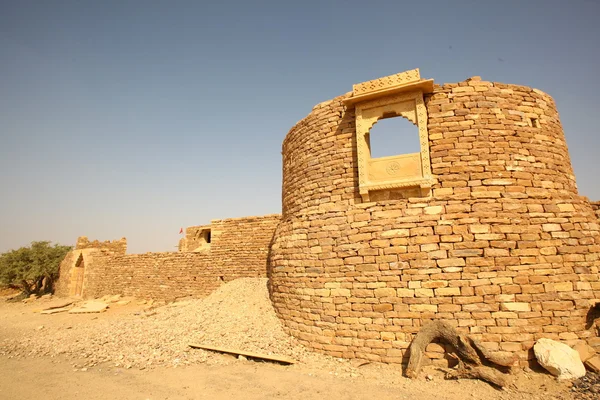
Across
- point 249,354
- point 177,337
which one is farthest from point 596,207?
point 177,337

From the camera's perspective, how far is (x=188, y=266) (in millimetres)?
12992

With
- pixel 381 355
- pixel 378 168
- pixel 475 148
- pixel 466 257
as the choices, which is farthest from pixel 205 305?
pixel 475 148

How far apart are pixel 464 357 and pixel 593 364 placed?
5.84 ft

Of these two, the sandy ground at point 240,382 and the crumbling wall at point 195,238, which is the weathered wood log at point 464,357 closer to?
the sandy ground at point 240,382

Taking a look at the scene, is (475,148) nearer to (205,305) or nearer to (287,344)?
(287,344)

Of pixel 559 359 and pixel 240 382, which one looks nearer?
pixel 559 359

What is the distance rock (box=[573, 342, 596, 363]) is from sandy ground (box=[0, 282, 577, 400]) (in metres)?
0.70

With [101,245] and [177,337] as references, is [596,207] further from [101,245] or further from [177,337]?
[101,245]

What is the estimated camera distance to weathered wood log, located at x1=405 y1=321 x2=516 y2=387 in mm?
4570

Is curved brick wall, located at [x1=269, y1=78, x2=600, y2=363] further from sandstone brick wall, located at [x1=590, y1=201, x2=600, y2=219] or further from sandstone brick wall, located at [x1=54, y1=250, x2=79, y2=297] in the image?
sandstone brick wall, located at [x1=54, y1=250, x2=79, y2=297]

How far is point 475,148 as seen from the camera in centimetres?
568

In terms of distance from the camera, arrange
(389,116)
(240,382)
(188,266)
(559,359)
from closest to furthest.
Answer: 1. (559,359)
2. (240,382)
3. (389,116)
4. (188,266)

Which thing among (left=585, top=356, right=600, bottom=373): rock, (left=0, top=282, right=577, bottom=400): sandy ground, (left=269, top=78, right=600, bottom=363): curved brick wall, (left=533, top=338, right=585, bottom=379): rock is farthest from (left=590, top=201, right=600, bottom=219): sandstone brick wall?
(left=0, top=282, right=577, bottom=400): sandy ground

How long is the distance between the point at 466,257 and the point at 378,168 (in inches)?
88.6
